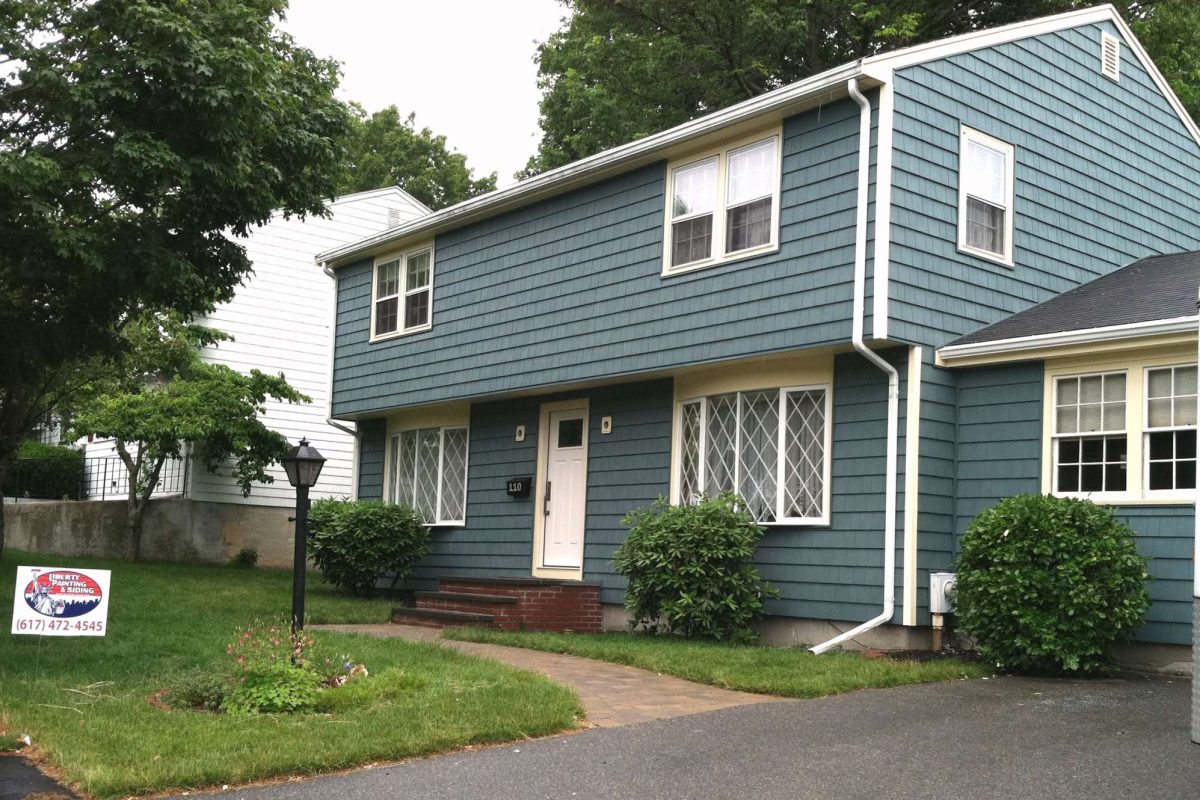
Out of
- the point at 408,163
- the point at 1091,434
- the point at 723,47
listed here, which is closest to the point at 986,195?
the point at 1091,434

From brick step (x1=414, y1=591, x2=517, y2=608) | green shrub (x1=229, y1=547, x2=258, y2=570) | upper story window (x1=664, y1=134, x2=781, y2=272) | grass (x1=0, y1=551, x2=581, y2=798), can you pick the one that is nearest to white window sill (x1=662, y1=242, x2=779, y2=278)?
upper story window (x1=664, y1=134, x2=781, y2=272)

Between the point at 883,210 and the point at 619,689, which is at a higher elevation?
the point at 883,210

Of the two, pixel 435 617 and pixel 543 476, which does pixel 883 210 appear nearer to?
pixel 543 476

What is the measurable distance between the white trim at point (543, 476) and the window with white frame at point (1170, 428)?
6583mm

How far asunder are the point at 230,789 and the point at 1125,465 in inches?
308

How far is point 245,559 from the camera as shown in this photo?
2169 centimetres

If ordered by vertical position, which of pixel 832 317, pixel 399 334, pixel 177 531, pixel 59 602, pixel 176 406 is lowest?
pixel 59 602

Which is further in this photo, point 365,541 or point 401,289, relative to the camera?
point 401,289

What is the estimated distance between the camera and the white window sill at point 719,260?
1226cm

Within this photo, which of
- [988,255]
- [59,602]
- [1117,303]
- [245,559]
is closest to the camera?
[59,602]

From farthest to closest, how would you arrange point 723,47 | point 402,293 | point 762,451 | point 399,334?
point 723,47 → point 402,293 → point 399,334 → point 762,451

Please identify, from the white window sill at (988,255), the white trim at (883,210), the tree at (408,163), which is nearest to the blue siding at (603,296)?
the white trim at (883,210)

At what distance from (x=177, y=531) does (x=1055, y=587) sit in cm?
1624

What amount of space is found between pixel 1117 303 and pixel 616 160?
5.50 m
